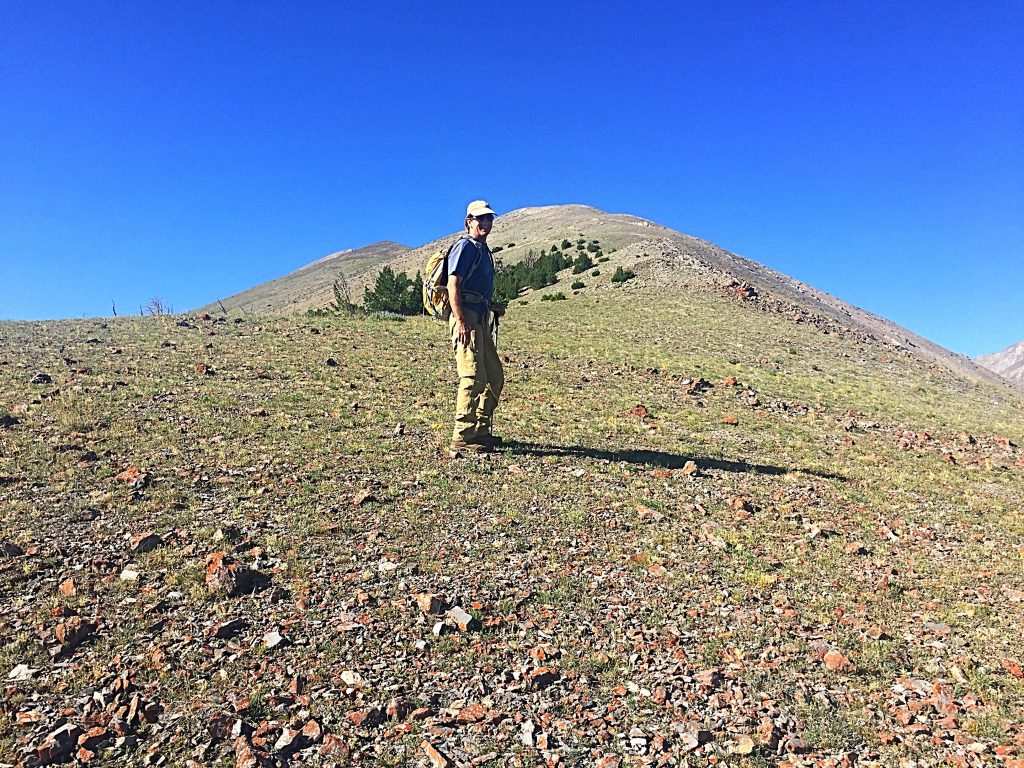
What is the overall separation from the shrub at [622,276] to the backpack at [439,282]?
24556 millimetres

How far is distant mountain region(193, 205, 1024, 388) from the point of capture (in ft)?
100

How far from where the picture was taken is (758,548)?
612cm

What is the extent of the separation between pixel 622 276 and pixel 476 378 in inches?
995

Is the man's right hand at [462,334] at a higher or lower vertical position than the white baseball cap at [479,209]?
lower

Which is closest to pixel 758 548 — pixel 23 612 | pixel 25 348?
pixel 23 612

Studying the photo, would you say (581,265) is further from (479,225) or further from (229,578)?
(229,578)

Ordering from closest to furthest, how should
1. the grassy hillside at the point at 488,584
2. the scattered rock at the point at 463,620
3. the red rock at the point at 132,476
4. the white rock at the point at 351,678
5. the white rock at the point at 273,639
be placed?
1. the grassy hillside at the point at 488,584
2. the white rock at the point at 351,678
3. the white rock at the point at 273,639
4. the scattered rock at the point at 463,620
5. the red rock at the point at 132,476

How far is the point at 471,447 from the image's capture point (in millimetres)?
8531

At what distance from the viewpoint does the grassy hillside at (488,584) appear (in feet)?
11.6

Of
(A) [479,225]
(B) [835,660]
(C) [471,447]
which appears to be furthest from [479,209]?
(B) [835,660]

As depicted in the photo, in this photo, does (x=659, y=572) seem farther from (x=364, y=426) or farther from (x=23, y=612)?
(x=364, y=426)

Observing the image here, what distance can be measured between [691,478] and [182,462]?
6.18m

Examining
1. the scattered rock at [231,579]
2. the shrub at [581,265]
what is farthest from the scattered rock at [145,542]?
the shrub at [581,265]

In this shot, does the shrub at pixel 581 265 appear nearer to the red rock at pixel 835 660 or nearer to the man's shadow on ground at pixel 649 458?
the man's shadow on ground at pixel 649 458
